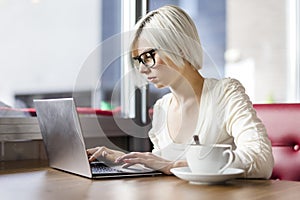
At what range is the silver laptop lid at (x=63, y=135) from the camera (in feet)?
4.12

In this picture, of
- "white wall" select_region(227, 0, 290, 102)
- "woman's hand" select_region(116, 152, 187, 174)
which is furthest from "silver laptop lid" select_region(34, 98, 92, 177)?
"white wall" select_region(227, 0, 290, 102)

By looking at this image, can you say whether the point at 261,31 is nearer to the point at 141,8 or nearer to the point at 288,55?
the point at 288,55

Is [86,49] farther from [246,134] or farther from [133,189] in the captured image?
[133,189]

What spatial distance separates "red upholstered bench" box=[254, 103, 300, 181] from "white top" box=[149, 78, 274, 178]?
24cm

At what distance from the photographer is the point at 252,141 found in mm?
1385

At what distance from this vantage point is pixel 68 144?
134 centimetres

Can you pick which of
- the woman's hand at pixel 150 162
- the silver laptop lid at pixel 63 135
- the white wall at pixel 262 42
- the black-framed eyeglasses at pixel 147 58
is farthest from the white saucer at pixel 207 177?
the white wall at pixel 262 42

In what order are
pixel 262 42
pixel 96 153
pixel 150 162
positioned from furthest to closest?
pixel 262 42, pixel 96 153, pixel 150 162

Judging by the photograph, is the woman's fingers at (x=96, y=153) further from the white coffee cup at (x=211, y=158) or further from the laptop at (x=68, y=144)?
the white coffee cup at (x=211, y=158)

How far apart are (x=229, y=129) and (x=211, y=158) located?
1.41ft

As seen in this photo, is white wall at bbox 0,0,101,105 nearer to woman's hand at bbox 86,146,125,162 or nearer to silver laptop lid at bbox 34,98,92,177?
silver laptop lid at bbox 34,98,92,177

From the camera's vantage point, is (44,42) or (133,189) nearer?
(133,189)

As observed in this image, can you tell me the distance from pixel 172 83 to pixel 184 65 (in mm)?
74

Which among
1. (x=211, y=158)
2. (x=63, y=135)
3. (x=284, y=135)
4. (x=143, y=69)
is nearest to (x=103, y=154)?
(x=63, y=135)
